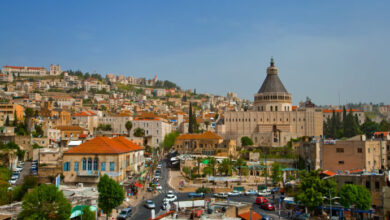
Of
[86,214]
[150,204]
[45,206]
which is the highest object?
[45,206]

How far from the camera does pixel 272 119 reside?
96.6 meters

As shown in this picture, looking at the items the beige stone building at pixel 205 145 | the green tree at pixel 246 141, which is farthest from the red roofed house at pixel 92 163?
the green tree at pixel 246 141

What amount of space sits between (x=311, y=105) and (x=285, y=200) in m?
59.2

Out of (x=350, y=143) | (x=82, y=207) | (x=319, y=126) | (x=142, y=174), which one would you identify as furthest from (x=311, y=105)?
(x=82, y=207)

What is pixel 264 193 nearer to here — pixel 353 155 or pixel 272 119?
pixel 353 155

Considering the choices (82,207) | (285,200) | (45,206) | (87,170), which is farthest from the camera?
(87,170)

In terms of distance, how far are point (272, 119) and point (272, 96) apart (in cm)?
640

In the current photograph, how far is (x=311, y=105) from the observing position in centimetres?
9825

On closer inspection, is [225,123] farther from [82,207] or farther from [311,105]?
[82,207]

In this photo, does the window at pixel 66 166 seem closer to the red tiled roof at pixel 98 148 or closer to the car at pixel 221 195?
the red tiled roof at pixel 98 148

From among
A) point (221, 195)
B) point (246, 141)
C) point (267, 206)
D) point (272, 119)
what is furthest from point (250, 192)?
point (272, 119)

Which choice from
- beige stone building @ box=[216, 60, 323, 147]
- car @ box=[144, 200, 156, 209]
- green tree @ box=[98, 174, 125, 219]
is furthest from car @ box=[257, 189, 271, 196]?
beige stone building @ box=[216, 60, 323, 147]

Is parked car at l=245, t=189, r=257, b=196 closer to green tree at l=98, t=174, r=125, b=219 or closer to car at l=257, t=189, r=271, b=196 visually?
car at l=257, t=189, r=271, b=196

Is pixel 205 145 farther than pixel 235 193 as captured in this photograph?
Yes
